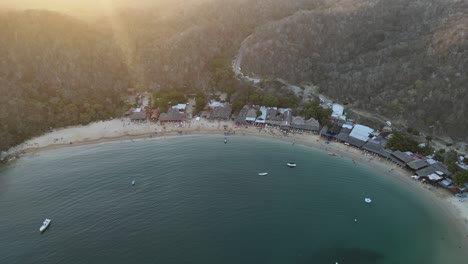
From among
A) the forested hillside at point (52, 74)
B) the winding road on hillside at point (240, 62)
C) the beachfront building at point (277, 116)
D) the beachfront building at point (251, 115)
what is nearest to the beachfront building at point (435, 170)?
the beachfront building at point (277, 116)

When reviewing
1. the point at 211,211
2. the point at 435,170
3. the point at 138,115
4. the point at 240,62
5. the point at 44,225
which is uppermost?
the point at 240,62

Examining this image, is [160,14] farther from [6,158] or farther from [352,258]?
[352,258]

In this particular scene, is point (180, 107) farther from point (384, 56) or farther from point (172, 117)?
point (384, 56)

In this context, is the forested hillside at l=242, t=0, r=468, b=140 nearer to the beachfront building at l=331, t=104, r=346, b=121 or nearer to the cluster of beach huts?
the beachfront building at l=331, t=104, r=346, b=121

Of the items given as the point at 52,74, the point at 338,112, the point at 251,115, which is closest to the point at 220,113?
the point at 251,115

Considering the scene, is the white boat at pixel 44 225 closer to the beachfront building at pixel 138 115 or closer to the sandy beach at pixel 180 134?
the sandy beach at pixel 180 134

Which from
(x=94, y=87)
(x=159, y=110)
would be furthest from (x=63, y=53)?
(x=159, y=110)
